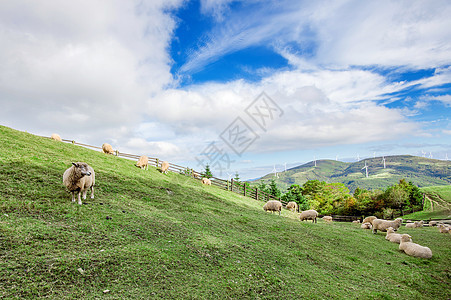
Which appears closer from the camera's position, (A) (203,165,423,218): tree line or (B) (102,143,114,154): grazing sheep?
(B) (102,143,114,154): grazing sheep

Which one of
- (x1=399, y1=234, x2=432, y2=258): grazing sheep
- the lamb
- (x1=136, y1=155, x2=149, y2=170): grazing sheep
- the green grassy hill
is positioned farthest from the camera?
(x1=136, y1=155, x2=149, y2=170): grazing sheep

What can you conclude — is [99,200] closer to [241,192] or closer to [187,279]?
[187,279]

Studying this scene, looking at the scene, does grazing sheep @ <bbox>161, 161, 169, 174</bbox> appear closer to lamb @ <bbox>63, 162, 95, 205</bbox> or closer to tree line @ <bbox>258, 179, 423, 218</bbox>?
lamb @ <bbox>63, 162, 95, 205</bbox>

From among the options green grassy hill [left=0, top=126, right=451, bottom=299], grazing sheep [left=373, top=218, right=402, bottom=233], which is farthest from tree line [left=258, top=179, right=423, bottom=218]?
green grassy hill [left=0, top=126, right=451, bottom=299]

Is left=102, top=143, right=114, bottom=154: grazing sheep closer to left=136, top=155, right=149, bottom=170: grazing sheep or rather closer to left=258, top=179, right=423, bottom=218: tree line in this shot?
left=136, top=155, right=149, bottom=170: grazing sheep

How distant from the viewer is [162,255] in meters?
6.01

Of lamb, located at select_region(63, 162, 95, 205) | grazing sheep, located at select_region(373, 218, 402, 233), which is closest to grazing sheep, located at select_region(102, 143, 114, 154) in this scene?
lamb, located at select_region(63, 162, 95, 205)

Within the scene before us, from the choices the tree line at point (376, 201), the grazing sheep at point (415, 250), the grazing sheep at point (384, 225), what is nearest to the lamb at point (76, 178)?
the grazing sheep at point (415, 250)

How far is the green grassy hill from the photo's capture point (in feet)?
15.1

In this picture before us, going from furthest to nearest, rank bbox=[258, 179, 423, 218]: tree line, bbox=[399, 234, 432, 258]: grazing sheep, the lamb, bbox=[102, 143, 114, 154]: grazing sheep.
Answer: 1. bbox=[258, 179, 423, 218]: tree line
2. bbox=[102, 143, 114, 154]: grazing sheep
3. bbox=[399, 234, 432, 258]: grazing sheep
4. the lamb

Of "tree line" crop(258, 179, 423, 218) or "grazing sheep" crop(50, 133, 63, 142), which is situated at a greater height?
"grazing sheep" crop(50, 133, 63, 142)

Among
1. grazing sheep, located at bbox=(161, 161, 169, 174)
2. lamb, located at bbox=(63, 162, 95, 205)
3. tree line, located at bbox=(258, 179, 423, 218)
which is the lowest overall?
tree line, located at bbox=(258, 179, 423, 218)

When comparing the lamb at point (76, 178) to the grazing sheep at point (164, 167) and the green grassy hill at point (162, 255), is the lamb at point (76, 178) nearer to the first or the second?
the green grassy hill at point (162, 255)

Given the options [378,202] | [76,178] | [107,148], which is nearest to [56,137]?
[107,148]
